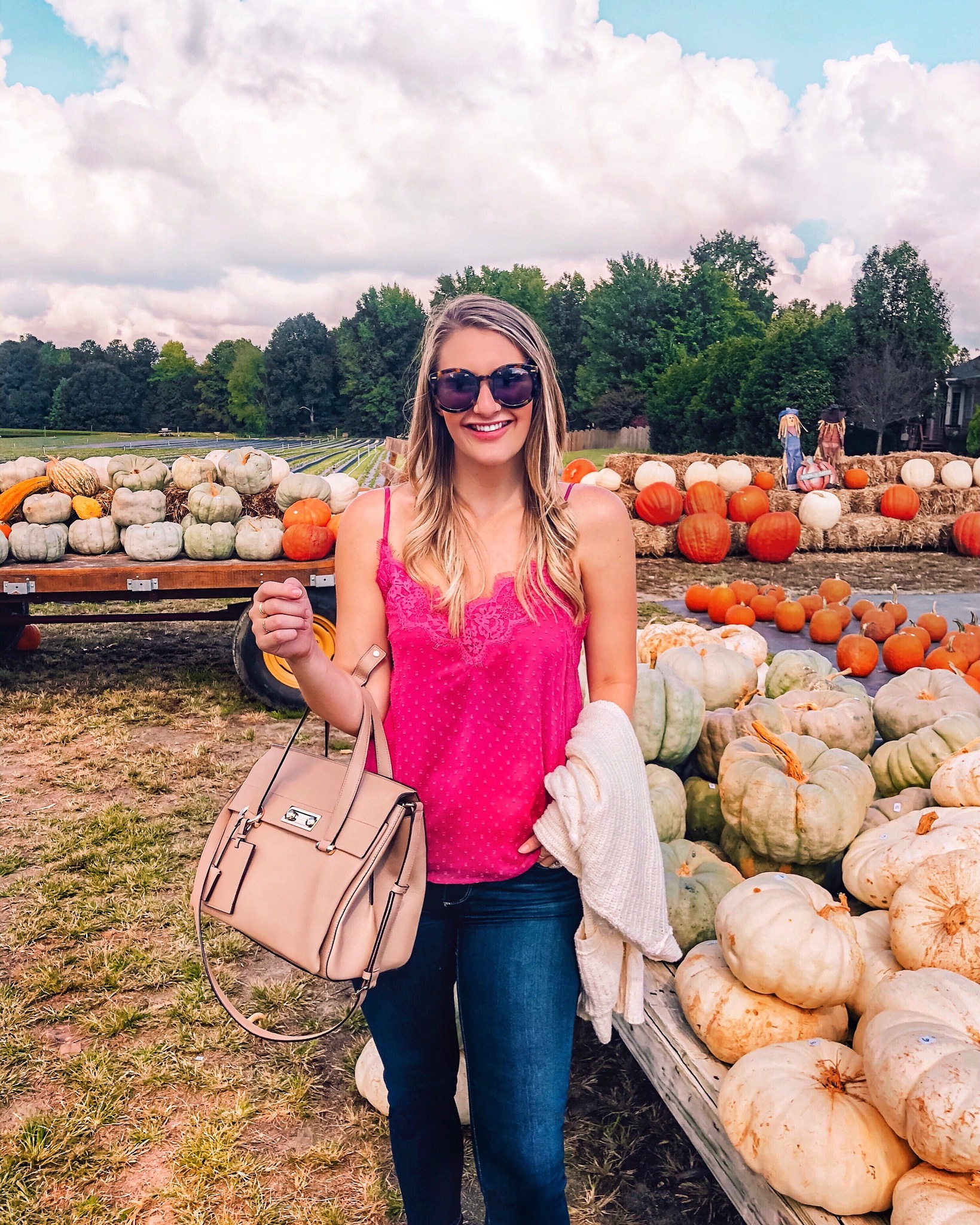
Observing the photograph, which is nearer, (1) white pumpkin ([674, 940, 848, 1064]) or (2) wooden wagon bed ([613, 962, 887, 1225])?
(2) wooden wagon bed ([613, 962, 887, 1225])

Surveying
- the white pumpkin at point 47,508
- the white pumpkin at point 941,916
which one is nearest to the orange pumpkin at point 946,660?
the white pumpkin at point 941,916

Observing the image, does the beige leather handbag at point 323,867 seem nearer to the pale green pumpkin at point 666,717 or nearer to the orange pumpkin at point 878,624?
the pale green pumpkin at point 666,717

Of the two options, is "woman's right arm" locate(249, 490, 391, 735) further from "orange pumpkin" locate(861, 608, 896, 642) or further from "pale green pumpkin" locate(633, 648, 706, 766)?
"orange pumpkin" locate(861, 608, 896, 642)

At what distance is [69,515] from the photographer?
245 inches

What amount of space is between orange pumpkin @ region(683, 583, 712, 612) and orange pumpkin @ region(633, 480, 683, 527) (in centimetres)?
378

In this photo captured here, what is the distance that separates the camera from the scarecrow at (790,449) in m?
14.7

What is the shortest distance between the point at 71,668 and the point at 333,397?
56294mm

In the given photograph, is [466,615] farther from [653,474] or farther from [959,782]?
[653,474]

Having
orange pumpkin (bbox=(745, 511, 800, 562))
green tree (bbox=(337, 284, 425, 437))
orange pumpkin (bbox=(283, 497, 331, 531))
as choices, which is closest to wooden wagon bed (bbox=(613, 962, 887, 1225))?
orange pumpkin (bbox=(283, 497, 331, 531))

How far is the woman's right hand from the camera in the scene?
1.37m

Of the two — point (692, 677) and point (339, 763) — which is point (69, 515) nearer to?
point (692, 677)

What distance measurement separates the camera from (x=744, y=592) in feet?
26.8

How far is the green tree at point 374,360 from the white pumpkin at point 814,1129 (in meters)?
57.2

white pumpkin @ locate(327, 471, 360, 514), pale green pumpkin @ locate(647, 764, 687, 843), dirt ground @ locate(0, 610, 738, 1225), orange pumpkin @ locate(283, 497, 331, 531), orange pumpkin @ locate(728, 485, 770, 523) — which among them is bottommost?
dirt ground @ locate(0, 610, 738, 1225)
